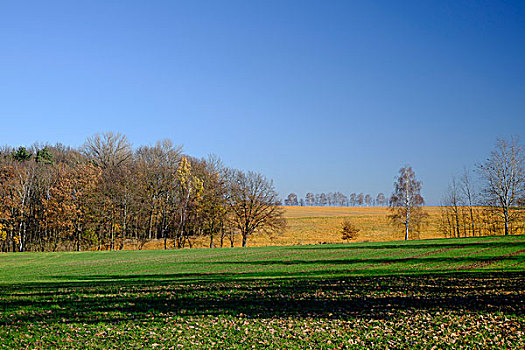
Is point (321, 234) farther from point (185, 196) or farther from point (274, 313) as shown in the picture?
point (274, 313)

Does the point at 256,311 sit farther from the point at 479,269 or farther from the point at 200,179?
the point at 200,179

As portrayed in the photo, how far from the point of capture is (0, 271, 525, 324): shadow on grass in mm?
12836

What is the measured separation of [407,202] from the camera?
235 ft

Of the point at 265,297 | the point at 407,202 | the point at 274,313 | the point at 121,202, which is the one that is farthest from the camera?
the point at 407,202

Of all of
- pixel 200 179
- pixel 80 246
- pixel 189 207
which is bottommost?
pixel 80 246

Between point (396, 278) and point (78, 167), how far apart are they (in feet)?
169

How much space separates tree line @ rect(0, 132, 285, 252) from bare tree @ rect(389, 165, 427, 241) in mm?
21317

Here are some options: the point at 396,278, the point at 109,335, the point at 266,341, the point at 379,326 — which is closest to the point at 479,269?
the point at 396,278

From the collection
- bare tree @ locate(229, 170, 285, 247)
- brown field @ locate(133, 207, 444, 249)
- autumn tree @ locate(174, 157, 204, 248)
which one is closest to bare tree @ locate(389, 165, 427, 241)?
brown field @ locate(133, 207, 444, 249)

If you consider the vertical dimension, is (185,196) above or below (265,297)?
above

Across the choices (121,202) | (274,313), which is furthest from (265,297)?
(121,202)

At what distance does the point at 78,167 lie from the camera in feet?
198

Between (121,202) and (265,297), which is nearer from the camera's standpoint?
(265,297)

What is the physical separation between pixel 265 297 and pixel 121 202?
48486 millimetres
